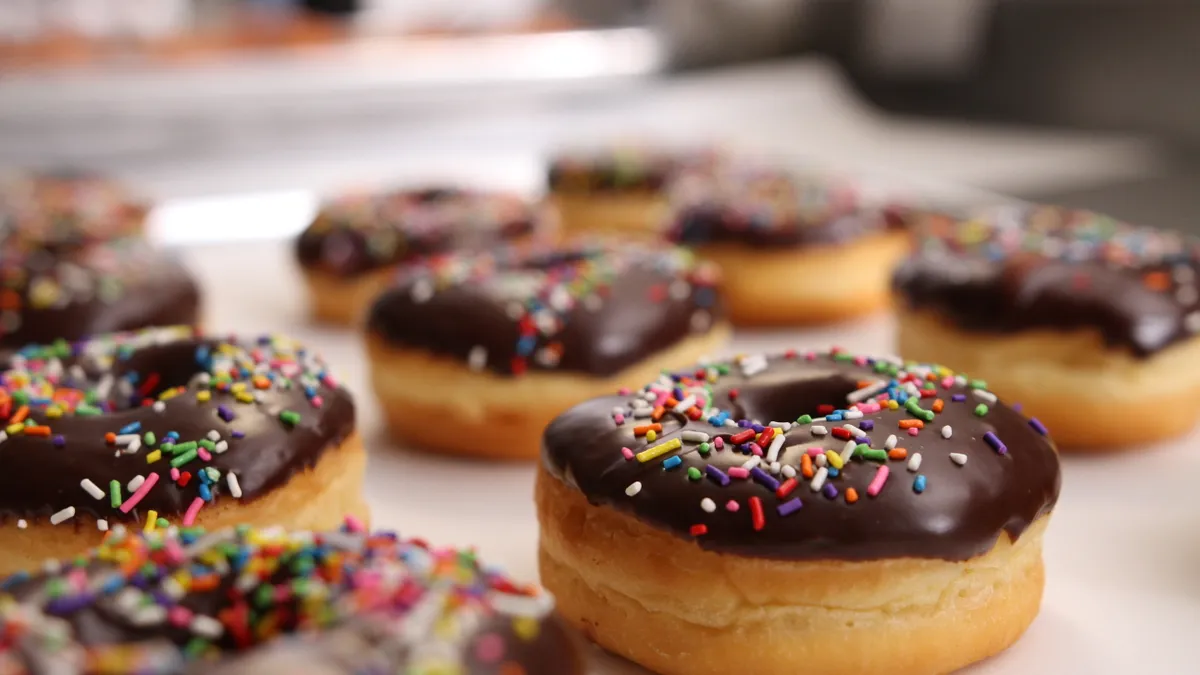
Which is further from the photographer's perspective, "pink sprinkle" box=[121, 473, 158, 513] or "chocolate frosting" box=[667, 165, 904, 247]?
"chocolate frosting" box=[667, 165, 904, 247]

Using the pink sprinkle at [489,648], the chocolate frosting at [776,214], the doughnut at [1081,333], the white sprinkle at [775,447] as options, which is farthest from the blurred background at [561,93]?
the pink sprinkle at [489,648]

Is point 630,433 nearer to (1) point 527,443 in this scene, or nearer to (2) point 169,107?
(1) point 527,443

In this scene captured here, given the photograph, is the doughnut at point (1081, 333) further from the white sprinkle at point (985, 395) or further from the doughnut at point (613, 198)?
the doughnut at point (613, 198)

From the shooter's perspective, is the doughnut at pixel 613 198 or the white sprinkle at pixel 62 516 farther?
the doughnut at pixel 613 198

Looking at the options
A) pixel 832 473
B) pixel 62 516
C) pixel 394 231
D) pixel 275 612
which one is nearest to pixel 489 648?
pixel 275 612

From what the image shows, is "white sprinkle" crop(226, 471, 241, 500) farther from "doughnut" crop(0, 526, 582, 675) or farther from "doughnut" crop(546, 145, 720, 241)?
"doughnut" crop(546, 145, 720, 241)

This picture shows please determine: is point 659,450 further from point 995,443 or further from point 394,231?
point 394,231

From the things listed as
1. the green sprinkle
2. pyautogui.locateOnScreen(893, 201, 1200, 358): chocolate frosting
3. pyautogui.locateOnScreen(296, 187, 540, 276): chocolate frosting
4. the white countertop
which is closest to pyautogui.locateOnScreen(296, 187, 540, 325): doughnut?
pyautogui.locateOnScreen(296, 187, 540, 276): chocolate frosting
